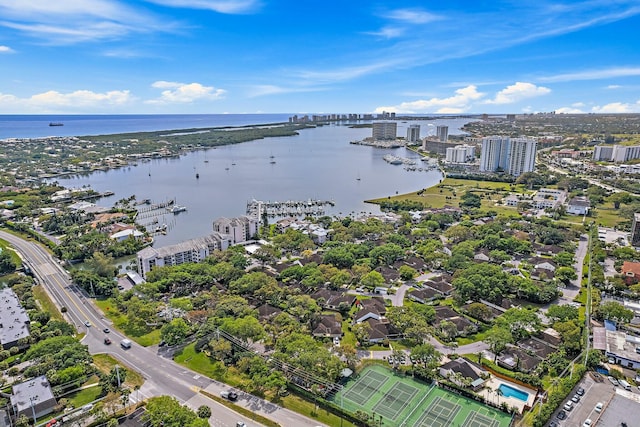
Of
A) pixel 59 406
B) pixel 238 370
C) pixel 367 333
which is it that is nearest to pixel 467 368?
pixel 367 333

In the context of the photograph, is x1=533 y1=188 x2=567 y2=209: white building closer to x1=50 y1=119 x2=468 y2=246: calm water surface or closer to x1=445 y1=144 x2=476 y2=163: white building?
x1=50 y1=119 x2=468 y2=246: calm water surface

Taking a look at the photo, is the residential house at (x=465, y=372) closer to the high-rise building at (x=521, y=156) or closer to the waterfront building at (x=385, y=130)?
the high-rise building at (x=521, y=156)

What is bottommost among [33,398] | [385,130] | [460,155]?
[33,398]

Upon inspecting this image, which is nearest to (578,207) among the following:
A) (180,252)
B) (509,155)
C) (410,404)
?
(509,155)

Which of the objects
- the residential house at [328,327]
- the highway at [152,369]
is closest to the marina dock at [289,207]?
the highway at [152,369]

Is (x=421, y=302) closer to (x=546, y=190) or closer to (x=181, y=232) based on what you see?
(x=181, y=232)

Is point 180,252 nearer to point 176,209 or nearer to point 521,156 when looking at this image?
point 176,209
